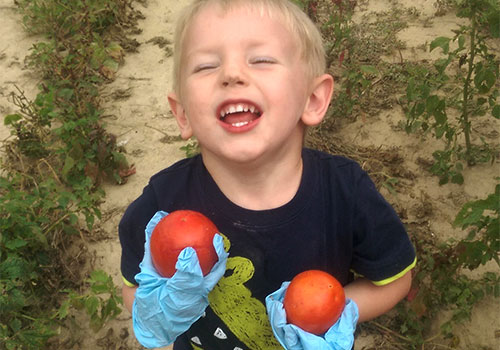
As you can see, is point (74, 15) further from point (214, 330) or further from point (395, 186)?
point (214, 330)

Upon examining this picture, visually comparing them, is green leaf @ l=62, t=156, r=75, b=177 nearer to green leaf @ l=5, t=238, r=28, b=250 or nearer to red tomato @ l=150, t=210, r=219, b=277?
green leaf @ l=5, t=238, r=28, b=250

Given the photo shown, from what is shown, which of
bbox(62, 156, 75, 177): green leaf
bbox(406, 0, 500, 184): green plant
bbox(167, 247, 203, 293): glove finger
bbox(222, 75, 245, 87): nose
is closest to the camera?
bbox(167, 247, 203, 293): glove finger

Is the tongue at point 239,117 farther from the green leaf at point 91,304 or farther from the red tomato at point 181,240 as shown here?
the green leaf at point 91,304

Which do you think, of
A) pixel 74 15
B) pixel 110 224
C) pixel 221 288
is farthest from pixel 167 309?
pixel 74 15

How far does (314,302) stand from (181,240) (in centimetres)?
38

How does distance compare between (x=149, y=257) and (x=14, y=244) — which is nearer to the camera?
(x=149, y=257)

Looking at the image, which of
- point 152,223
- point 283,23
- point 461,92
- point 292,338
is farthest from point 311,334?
point 461,92

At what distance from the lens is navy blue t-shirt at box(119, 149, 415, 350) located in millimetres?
1650

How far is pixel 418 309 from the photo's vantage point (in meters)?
2.49

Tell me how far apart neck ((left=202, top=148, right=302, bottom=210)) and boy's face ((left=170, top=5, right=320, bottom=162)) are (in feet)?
0.33

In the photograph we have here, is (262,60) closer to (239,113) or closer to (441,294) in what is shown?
(239,113)

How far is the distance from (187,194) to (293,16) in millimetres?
666

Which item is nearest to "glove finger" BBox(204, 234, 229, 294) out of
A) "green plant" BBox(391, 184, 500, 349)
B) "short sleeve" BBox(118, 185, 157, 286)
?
"short sleeve" BBox(118, 185, 157, 286)

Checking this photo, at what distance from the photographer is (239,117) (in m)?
1.54
